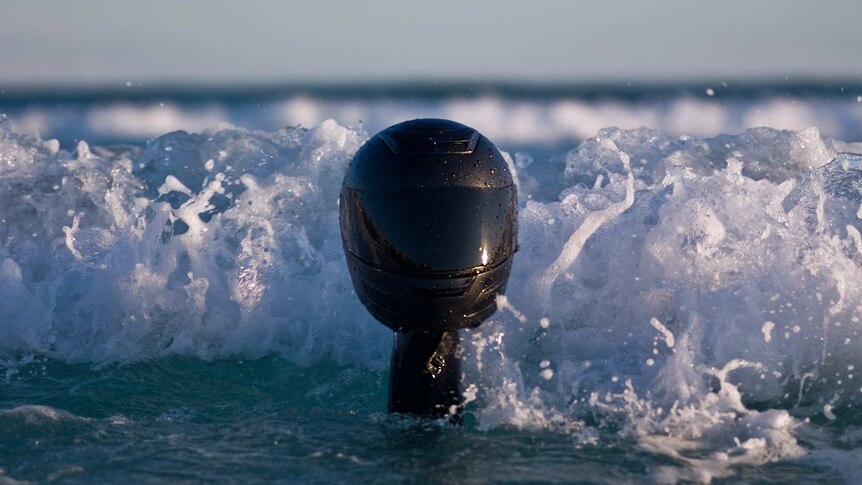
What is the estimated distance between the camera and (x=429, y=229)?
261 centimetres

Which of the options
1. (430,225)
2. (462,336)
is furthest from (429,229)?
(462,336)

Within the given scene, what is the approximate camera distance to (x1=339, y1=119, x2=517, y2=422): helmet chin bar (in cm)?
262

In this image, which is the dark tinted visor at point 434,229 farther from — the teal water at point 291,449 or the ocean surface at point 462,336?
the teal water at point 291,449

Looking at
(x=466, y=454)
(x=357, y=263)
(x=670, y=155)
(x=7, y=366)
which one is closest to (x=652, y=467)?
(x=466, y=454)

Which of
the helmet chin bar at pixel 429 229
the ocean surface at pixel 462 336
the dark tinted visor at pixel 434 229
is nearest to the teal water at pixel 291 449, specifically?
the ocean surface at pixel 462 336

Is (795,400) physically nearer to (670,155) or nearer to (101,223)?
(670,155)

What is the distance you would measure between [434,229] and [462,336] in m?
0.97

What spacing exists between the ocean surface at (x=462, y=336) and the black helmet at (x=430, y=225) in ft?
0.77

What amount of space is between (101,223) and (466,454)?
272 centimetres

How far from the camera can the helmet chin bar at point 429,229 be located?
103 inches

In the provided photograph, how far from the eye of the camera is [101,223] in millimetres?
4828

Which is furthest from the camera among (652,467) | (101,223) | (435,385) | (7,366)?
(101,223)

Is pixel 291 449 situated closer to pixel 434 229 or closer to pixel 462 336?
pixel 434 229

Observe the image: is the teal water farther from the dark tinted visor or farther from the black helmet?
the dark tinted visor
